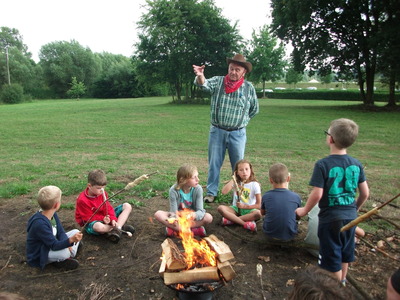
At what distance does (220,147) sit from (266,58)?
46.8m

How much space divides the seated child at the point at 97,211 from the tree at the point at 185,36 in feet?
93.9

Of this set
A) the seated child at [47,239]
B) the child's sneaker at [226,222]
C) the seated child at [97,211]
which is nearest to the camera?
the seated child at [47,239]

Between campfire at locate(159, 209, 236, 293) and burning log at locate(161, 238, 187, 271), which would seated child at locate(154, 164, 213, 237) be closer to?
campfire at locate(159, 209, 236, 293)

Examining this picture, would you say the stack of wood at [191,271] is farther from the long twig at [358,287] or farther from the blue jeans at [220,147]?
the blue jeans at [220,147]

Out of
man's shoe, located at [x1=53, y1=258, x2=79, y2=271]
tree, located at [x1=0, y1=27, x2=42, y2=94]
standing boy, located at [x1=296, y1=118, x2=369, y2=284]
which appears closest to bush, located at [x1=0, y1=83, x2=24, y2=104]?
tree, located at [x1=0, y1=27, x2=42, y2=94]

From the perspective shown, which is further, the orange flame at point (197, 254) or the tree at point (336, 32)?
the tree at point (336, 32)

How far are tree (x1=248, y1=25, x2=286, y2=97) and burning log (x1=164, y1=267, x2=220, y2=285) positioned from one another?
4816 cm

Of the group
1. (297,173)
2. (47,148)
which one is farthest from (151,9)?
(297,173)

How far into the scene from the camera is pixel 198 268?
9.75ft

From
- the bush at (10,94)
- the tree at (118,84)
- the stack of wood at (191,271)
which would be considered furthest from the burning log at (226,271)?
the tree at (118,84)

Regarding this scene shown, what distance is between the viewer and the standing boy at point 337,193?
3008mm

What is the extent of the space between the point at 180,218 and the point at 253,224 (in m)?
1.13

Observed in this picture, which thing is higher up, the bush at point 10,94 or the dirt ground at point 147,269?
the bush at point 10,94

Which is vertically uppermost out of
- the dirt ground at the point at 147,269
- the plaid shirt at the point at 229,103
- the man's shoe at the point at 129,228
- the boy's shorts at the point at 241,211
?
the plaid shirt at the point at 229,103
